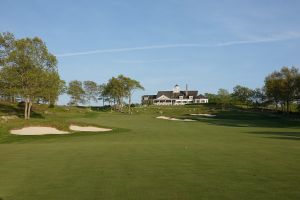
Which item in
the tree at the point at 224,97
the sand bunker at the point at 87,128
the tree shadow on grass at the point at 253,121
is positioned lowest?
the sand bunker at the point at 87,128

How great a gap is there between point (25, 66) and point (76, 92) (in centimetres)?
9951

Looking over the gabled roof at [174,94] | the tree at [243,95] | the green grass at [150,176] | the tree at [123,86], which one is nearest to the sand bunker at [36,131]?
the green grass at [150,176]

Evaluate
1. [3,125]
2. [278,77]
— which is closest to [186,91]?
[278,77]

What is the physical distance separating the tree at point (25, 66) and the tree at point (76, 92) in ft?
315

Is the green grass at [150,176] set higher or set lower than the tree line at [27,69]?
lower

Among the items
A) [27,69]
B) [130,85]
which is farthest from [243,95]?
[27,69]

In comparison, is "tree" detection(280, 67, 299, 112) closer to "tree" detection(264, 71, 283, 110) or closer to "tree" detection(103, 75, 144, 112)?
"tree" detection(264, 71, 283, 110)

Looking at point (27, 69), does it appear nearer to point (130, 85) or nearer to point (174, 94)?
point (130, 85)

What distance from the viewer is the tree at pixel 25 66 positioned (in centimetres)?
5472

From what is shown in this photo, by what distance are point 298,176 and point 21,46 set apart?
5017cm

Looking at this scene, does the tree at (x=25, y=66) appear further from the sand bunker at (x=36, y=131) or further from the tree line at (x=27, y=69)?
the sand bunker at (x=36, y=131)

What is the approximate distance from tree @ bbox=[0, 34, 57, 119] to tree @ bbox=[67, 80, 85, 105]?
315 ft

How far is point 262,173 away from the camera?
12180mm

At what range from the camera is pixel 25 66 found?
181 ft
